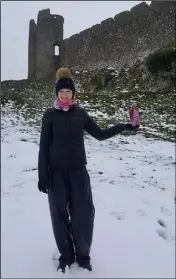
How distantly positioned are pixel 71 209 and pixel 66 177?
286mm

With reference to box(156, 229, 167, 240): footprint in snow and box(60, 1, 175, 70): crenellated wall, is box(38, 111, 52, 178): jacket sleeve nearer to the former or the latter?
box(156, 229, 167, 240): footprint in snow

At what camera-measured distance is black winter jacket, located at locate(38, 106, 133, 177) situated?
343 cm

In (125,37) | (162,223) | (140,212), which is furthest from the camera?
(125,37)

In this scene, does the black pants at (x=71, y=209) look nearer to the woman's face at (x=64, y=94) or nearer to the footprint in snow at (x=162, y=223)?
the woman's face at (x=64, y=94)

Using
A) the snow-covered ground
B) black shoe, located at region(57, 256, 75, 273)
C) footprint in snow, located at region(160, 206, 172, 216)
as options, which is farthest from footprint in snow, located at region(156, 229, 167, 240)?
black shoe, located at region(57, 256, 75, 273)

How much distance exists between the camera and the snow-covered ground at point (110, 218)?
11.5 feet

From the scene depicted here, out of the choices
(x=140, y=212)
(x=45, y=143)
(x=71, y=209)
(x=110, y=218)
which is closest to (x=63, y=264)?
(x=71, y=209)

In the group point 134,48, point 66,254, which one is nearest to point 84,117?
point 66,254

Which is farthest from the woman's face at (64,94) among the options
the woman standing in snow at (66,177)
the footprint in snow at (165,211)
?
the footprint in snow at (165,211)

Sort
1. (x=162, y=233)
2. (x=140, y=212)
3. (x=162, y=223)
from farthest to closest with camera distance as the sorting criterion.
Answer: (x=140, y=212), (x=162, y=223), (x=162, y=233)

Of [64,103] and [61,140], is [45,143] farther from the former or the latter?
[64,103]

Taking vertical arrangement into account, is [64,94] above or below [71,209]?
above

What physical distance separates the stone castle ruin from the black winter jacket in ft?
56.0

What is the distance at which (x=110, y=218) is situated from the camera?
14.9 feet
